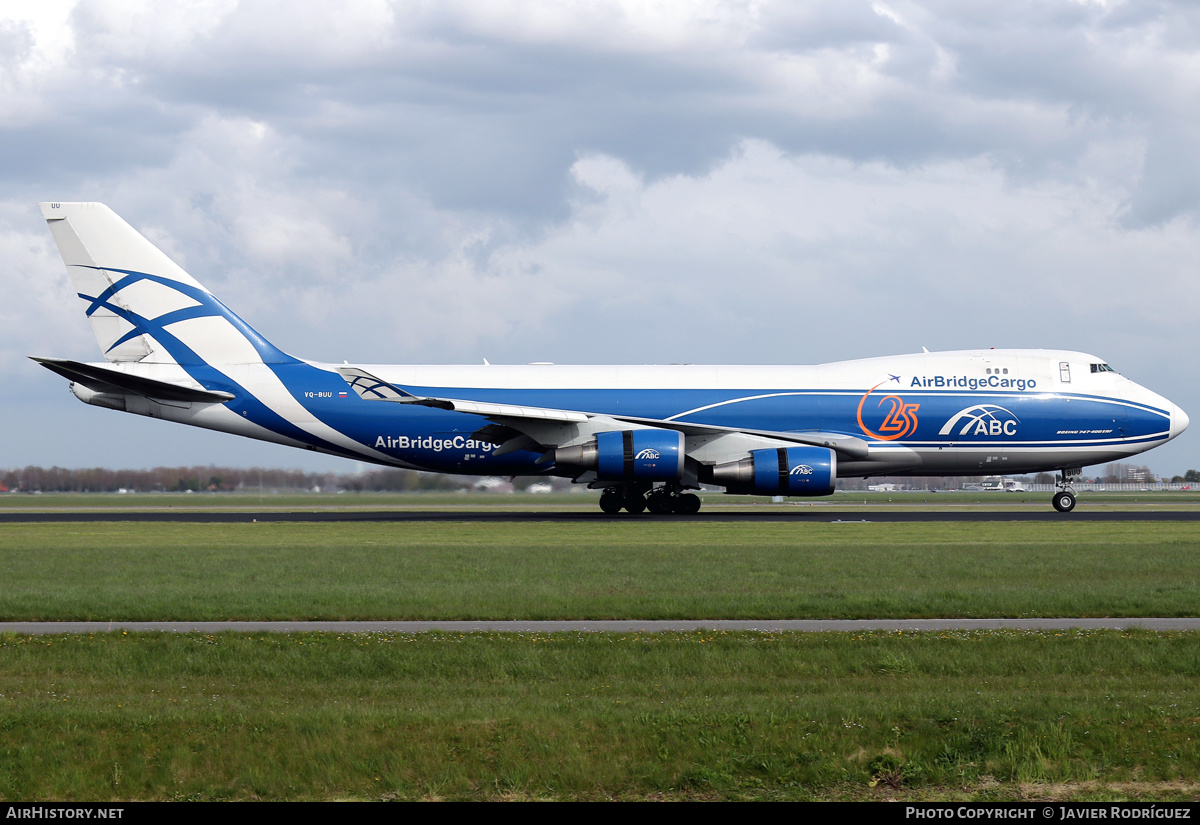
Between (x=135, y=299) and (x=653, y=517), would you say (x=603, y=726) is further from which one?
(x=135, y=299)

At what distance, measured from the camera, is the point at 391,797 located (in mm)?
8047

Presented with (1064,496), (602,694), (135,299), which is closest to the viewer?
(602,694)

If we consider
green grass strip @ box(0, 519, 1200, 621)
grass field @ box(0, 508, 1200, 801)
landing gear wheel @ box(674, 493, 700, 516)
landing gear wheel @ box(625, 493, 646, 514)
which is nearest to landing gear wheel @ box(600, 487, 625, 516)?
landing gear wheel @ box(625, 493, 646, 514)

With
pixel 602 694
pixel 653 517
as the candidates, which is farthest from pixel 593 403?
pixel 602 694

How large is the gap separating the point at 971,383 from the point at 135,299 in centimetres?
3044

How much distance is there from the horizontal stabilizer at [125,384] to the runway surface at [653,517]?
431 cm

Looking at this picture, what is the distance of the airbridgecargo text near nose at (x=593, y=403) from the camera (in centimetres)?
3800

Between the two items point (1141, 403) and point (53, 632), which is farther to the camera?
point (1141, 403)

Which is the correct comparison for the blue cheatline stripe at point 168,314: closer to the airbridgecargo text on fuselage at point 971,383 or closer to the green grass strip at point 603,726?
the airbridgecargo text on fuselage at point 971,383

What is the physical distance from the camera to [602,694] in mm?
10297

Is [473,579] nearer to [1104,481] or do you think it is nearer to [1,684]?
[1,684]
